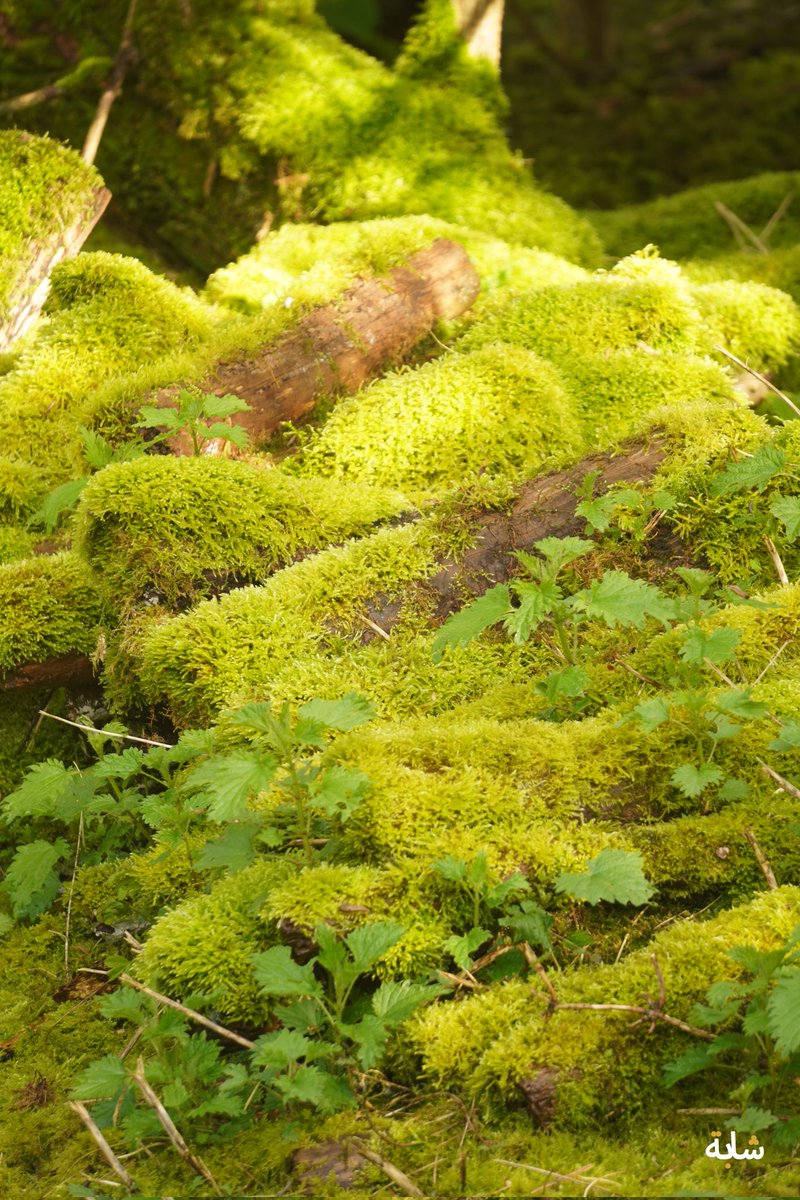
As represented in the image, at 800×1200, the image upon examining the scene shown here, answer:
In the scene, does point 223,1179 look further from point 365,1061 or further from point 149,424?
point 149,424

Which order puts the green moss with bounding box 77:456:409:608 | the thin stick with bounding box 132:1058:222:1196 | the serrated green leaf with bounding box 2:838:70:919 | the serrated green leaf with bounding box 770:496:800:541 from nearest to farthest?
the thin stick with bounding box 132:1058:222:1196, the serrated green leaf with bounding box 770:496:800:541, the serrated green leaf with bounding box 2:838:70:919, the green moss with bounding box 77:456:409:608

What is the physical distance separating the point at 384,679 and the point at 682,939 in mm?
1249

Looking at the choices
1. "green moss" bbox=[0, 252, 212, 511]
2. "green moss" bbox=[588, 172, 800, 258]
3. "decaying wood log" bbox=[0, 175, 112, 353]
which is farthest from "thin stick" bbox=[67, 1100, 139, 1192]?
"green moss" bbox=[588, 172, 800, 258]

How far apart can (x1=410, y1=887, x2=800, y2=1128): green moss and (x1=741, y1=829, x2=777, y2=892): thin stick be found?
8 cm

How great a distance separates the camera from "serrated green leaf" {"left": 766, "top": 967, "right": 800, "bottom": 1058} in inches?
71.9

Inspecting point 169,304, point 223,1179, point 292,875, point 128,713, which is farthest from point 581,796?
point 169,304

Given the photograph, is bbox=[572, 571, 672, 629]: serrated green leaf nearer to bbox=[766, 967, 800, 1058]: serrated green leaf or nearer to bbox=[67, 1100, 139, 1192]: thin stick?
bbox=[766, 967, 800, 1058]: serrated green leaf

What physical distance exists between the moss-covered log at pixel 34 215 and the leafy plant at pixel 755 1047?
444cm

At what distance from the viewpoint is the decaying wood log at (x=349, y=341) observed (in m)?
4.36

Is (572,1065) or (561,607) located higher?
(561,607)

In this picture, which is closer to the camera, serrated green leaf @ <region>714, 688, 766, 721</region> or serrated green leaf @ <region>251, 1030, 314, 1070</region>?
serrated green leaf @ <region>251, 1030, 314, 1070</region>

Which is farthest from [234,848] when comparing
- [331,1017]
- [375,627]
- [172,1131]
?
[375,627]

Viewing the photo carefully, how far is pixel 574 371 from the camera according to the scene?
465 cm

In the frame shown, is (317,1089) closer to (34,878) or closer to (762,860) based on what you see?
(762,860)
